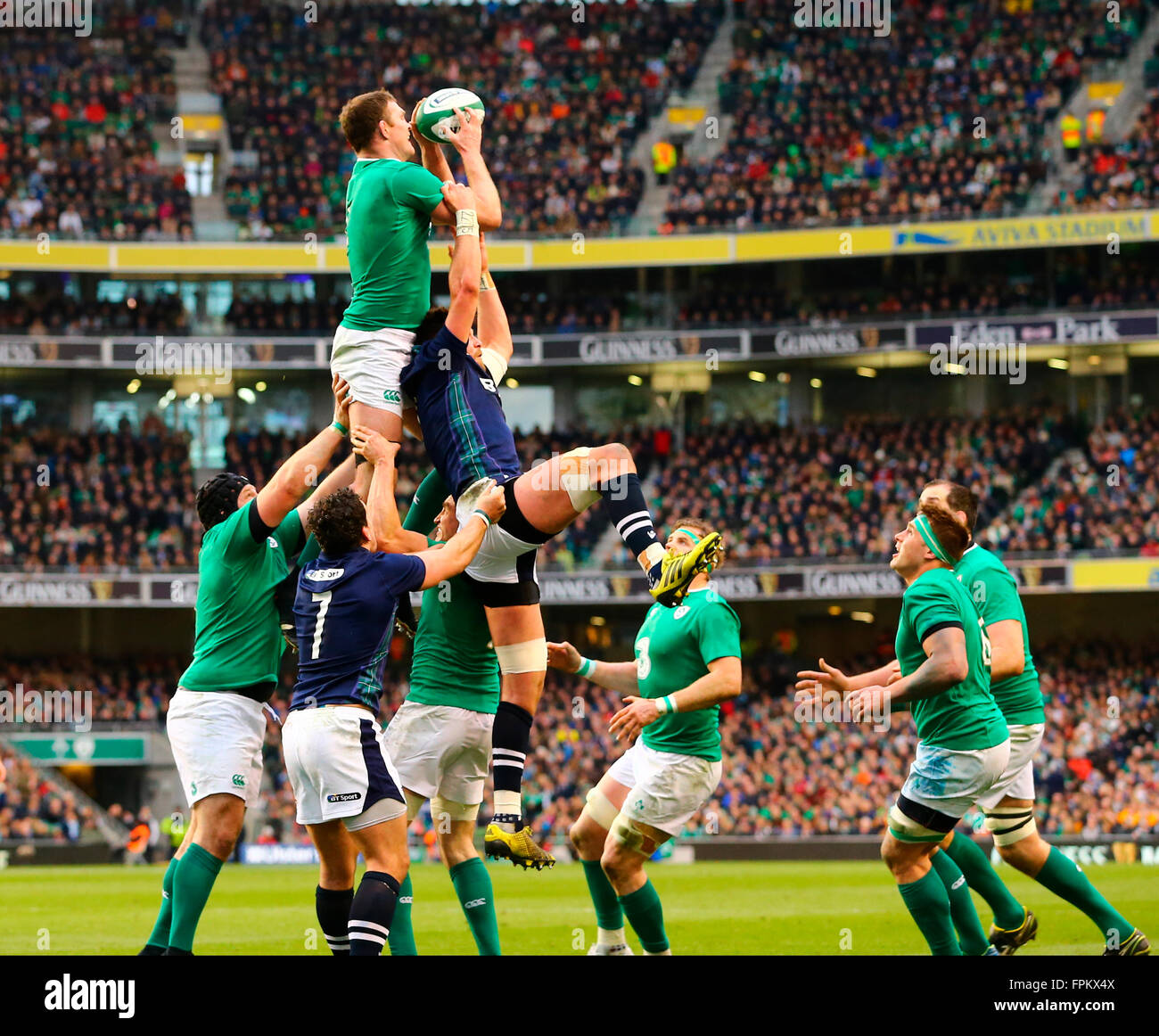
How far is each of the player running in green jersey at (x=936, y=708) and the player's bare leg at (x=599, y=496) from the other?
3.39 ft

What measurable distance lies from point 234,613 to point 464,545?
1638 mm

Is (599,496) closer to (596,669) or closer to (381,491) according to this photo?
(381,491)

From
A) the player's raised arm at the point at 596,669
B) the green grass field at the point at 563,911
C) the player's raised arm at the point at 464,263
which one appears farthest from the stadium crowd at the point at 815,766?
the player's raised arm at the point at 464,263

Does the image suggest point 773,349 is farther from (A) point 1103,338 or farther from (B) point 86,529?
(B) point 86,529

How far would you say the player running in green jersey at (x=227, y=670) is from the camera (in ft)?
25.7

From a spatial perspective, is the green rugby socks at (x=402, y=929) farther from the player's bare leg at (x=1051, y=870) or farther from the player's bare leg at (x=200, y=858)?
the player's bare leg at (x=1051, y=870)

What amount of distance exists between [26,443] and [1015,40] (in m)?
25.5


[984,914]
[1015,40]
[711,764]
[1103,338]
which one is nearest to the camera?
[711,764]

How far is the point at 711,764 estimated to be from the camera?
352 inches

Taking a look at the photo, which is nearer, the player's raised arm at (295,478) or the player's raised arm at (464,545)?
the player's raised arm at (464,545)

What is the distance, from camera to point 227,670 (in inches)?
320

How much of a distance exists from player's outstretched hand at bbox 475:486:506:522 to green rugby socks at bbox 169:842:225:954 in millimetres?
2352
